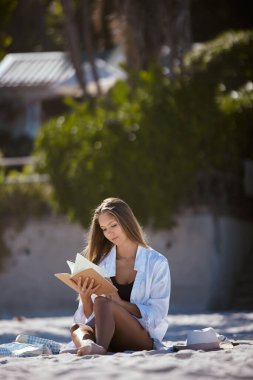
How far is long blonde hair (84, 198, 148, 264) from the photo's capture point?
319 inches

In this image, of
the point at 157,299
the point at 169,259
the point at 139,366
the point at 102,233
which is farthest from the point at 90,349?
the point at 169,259

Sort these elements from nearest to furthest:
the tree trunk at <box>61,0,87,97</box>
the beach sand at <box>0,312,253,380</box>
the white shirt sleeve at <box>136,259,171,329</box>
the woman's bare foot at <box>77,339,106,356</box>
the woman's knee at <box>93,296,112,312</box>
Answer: the beach sand at <box>0,312,253,380</box>, the woman's bare foot at <box>77,339,106,356</box>, the woman's knee at <box>93,296,112,312</box>, the white shirt sleeve at <box>136,259,171,329</box>, the tree trunk at <box>61,0,87,97</box>

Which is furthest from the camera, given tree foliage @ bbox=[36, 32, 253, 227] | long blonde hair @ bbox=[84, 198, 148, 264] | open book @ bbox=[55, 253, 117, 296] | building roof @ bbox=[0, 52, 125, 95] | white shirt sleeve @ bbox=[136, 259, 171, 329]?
building roof @ bbox=[0, 52, 125, 95]

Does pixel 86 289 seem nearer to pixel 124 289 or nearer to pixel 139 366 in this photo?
pixel 124 289

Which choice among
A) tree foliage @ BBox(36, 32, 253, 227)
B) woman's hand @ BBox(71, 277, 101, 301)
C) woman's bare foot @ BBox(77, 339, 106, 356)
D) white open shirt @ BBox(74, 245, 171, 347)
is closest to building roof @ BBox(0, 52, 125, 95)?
tree foliage @ BBox(36, 32, 253, 227)

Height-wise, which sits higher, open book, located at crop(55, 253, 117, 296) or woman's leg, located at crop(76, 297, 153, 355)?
open book, located at crop(55, 253, 117, 296)

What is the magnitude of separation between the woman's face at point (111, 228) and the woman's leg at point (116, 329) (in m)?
0.57

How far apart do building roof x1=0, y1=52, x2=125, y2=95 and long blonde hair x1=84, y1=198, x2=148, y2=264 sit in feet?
83.9

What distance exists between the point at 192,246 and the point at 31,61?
59.6ft

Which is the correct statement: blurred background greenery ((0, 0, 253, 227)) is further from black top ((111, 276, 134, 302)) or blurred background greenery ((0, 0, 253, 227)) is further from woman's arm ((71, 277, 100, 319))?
woman's arm ((71, 277, 100, 319))

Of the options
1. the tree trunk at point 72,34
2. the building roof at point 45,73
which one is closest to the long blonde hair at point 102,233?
the tree trunk at point 72,34

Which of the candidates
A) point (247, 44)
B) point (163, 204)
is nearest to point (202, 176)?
point (163, 204)

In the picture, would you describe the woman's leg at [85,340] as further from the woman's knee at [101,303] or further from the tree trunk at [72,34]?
the tree trunk at [72,34]

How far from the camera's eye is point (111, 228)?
813 centimetres
